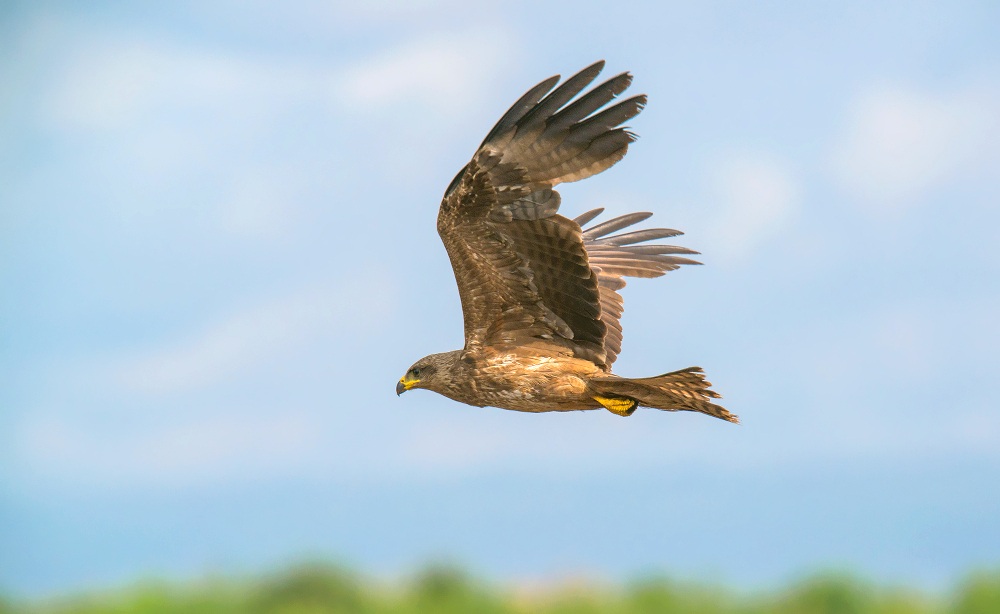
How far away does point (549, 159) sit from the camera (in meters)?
7.68

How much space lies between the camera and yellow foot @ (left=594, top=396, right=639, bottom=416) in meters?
8.39

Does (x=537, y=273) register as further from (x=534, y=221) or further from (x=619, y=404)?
(x=619, y=404)

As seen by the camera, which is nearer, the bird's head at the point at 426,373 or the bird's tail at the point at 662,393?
the bird's tail at the point at 662,393

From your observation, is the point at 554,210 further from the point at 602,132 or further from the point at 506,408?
the point at 506,408

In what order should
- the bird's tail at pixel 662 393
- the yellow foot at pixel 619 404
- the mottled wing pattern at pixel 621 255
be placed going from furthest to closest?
the mottled wing pattern at pixel 621 255, the yellow foot at pixel 619 404, the bird's tail at pixel 662 393

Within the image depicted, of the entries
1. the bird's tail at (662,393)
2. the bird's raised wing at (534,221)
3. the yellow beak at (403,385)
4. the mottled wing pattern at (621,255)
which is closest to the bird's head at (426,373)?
the yellow beak at (403,385)

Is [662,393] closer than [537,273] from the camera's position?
Yes

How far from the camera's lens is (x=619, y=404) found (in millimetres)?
8406

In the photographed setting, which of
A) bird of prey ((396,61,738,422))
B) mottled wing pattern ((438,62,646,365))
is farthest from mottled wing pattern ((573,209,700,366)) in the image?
mottled wing pattern ((438,62,646,365))

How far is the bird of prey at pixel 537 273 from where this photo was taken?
7.55m

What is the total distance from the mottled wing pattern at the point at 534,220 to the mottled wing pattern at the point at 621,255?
5.67ft

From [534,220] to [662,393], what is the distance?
1455 millimetres

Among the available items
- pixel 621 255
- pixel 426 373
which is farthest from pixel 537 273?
pixel 621 255

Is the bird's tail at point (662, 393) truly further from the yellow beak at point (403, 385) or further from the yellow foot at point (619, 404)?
the yellow beak at point (403, 385)
